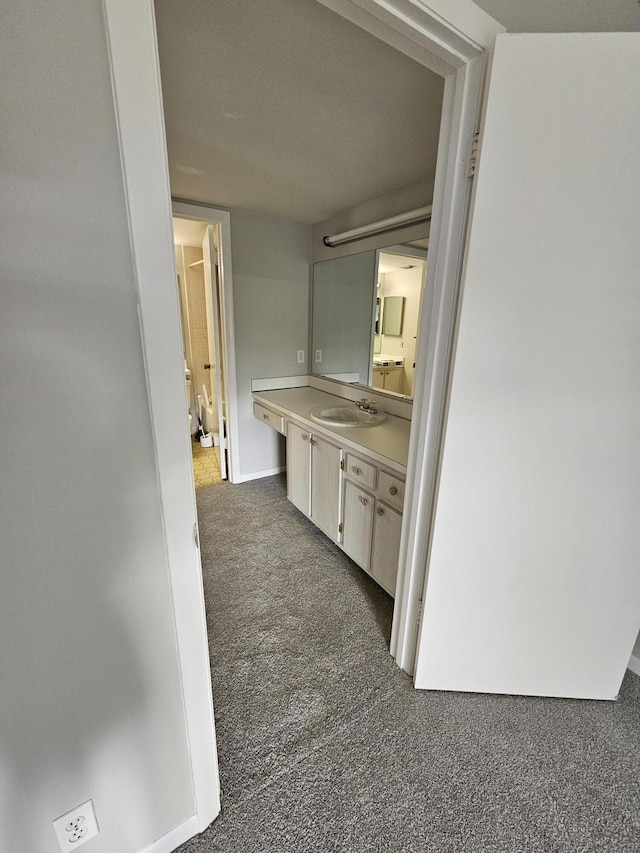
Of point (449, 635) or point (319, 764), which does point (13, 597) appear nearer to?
point (319, 764)

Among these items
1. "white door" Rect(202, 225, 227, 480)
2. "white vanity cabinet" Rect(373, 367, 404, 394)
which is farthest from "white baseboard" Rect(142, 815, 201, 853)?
"white door" Rect(202, 225, 227, 480)

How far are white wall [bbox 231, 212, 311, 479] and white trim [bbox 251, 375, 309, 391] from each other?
41 millimetres

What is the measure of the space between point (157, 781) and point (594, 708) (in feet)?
5.35

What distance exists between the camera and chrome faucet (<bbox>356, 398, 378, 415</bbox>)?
2.45 meters

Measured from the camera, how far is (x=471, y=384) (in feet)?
3.77

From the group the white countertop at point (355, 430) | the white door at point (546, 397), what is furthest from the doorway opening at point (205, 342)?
the white door at point (546, 397)

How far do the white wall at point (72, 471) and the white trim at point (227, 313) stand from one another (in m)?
2.28

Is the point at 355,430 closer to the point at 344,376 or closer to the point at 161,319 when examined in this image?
the point at 344,376

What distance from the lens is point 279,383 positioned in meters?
3.30

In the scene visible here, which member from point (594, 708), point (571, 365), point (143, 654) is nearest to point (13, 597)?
point (143, 654)

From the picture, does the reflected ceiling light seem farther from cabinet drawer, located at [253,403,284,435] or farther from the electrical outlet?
the electrical outlet

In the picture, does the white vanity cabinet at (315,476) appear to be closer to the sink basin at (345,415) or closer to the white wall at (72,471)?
the sink basin at (345,415)

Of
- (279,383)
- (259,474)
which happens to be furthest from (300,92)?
(259,474)

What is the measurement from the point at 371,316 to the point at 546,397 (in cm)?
163
